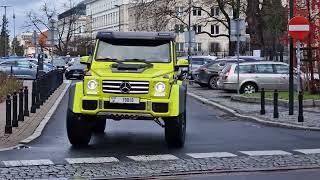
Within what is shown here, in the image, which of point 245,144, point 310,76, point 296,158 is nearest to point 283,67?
point 310,76

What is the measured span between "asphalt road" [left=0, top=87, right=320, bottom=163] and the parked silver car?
10.1m

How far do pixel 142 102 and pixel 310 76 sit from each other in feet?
46.7

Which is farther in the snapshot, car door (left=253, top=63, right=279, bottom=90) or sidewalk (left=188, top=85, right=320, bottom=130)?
car door (left=253, top=63, right=279, bottom=90)

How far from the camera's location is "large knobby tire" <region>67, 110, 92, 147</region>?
12.1 m

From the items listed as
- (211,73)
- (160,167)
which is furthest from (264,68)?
(160,167)

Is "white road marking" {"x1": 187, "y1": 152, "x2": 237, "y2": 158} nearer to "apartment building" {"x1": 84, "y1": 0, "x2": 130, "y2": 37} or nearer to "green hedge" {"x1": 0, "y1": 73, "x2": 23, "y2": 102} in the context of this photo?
"green hedge" {"x1": 0, "y1": 73, "x2": 23, "y2": 102}

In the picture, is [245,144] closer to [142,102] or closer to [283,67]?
[142,102]

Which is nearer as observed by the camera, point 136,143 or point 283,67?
point 136,143

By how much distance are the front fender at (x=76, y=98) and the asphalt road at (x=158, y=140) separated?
2.57 feet

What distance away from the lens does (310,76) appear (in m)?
24.6

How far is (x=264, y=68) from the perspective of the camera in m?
→ 28.4

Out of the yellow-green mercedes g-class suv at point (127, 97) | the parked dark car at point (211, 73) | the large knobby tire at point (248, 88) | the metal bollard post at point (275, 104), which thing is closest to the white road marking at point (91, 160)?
the yellow-green mercedes g-class suv at point (127, 97)

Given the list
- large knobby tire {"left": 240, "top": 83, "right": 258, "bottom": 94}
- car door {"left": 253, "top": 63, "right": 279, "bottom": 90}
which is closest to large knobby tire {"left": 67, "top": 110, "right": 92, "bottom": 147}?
large knobby tire {"left": 240, "top": 83, "right": 258, "bottom": 94}

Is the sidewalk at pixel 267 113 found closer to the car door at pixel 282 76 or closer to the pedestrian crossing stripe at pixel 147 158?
the car door at pixel 282 76
